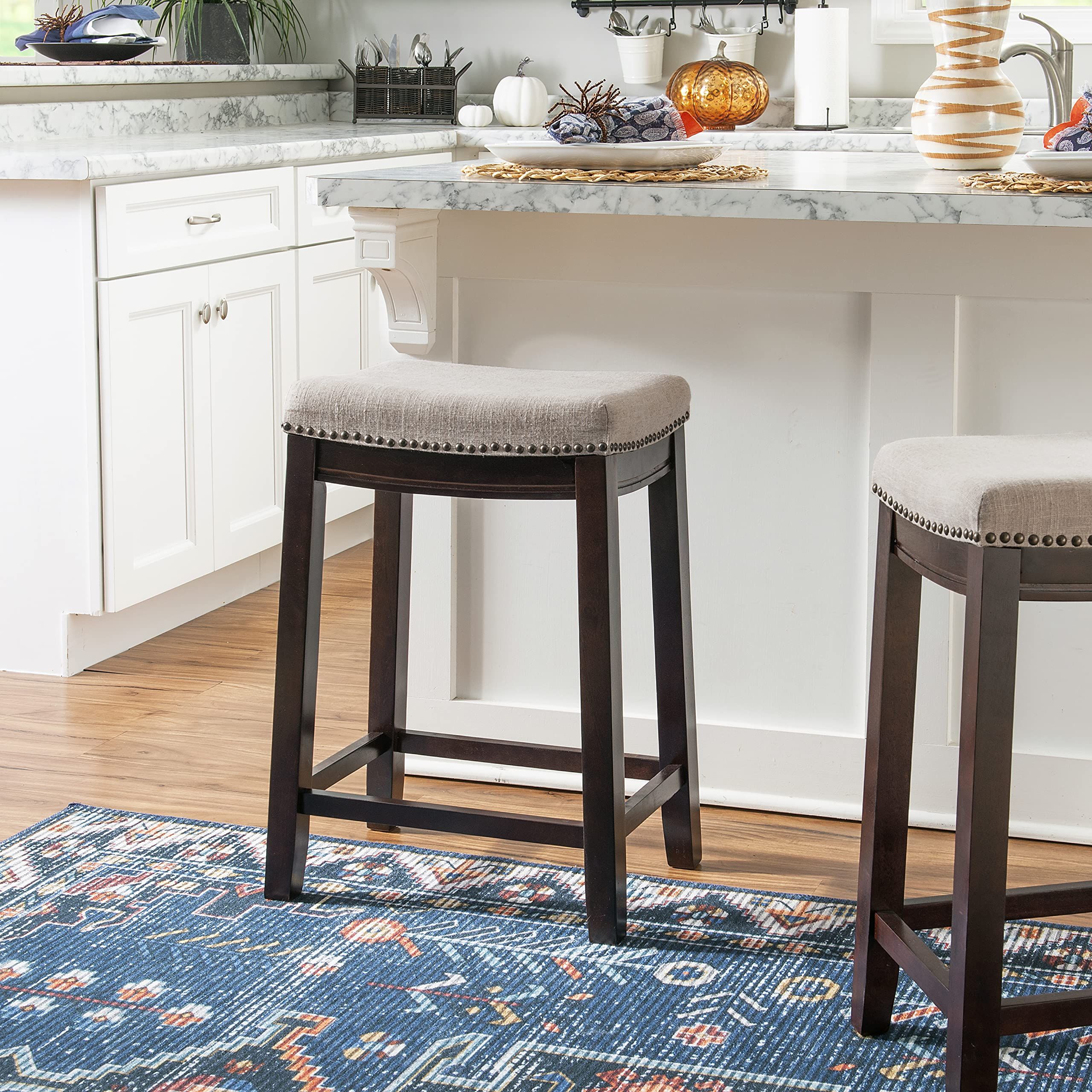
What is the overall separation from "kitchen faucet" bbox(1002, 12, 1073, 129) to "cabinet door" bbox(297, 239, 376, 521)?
5.19 ft

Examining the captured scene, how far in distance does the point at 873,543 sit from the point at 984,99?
631mm

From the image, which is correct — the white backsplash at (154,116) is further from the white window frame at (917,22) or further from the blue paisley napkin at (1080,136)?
the blue paisley napkin at (1080,136)

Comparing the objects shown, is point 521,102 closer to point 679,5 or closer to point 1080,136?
point 679,5

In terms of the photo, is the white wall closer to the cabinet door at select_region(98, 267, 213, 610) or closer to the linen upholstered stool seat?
the cabinet door at select_region(98, 267, 213, 610)

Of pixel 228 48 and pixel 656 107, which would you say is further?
pixel 228 48

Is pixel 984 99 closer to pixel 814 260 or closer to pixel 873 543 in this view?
pixel 814 260

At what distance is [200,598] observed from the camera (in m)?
3.30

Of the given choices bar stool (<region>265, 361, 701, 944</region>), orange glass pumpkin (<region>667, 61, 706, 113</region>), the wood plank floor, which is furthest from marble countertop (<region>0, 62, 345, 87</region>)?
bar stool (<region>265, 361, 701, 944</region>)

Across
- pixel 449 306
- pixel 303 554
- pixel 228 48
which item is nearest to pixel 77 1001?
pixel 303 554

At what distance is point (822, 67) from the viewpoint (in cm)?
399

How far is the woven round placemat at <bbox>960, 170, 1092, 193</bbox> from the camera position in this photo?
178cm

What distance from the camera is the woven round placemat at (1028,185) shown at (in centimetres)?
178

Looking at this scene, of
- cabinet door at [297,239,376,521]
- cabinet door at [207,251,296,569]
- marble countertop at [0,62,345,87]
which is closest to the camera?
cabinet door at [207,251,296,569]

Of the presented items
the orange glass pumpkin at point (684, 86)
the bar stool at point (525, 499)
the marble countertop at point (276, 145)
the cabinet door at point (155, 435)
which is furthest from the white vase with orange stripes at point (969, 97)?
the orange glass pumpkin at point (684, 86)
